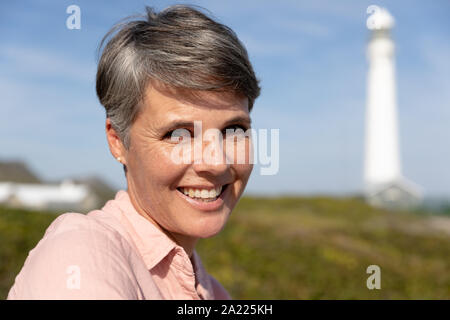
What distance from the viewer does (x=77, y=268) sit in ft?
4.98

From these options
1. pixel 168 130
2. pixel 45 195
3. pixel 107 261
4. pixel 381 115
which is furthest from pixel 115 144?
pixel 381 115

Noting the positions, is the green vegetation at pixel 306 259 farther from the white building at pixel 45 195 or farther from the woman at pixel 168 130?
the white building at pixel 45 195

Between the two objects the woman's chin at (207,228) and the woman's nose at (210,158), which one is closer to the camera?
the woman's nose at (210,158)

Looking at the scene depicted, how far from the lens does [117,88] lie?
2076mm

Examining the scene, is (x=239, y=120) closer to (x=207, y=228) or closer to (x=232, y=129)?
(x=232, y=129)

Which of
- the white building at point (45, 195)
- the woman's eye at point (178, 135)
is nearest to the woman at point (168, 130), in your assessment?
the woman's eye at point (178, 135)

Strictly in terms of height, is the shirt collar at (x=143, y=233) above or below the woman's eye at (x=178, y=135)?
below

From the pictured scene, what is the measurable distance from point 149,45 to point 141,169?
57cm

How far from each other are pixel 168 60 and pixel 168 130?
0.31 metres

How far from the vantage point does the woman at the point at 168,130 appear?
76.4 inches

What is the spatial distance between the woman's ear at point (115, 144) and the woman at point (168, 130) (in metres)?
0.01

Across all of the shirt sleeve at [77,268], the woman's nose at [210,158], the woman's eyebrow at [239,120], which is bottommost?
the shirt sleeve at [77,268]

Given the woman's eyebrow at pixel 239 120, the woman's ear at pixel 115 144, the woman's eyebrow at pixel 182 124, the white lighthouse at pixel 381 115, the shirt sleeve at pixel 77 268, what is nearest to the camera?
the shirt sleeve at pixel 77 268
